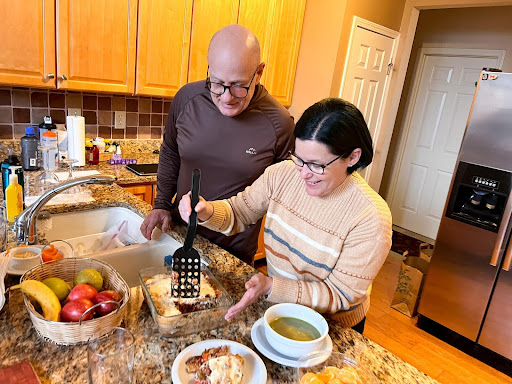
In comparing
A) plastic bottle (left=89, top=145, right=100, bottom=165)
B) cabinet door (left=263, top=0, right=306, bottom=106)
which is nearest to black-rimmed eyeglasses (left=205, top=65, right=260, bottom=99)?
plastic bottle (left=89, top=145, right=100, bottom=165)

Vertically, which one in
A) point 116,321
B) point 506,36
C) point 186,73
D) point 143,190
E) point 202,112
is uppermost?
point 506,36

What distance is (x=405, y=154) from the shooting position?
178 inches

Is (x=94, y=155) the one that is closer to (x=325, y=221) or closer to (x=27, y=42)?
(x=27, y=42)

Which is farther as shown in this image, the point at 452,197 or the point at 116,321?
the point at 452,197

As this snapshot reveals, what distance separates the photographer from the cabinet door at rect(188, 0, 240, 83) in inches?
99.6

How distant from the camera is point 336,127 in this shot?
96 centimetres

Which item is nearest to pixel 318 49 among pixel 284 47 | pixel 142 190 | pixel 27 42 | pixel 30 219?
pixel 284 47

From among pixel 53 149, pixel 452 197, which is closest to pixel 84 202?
pixel 53 149

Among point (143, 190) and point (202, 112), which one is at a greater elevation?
point (202, 112)

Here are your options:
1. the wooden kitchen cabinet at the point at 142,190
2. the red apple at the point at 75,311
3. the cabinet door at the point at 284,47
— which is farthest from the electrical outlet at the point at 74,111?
the red apple at the point at 75,311

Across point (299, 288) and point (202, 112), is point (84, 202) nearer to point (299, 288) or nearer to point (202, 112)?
point (202, 112)

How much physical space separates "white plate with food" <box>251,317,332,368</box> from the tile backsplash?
2.18 metres

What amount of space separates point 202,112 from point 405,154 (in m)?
3.59

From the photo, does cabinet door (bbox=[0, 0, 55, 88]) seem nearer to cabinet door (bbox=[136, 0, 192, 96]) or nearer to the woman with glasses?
cabinet door (bbox=[136, 0, 192, 96])
